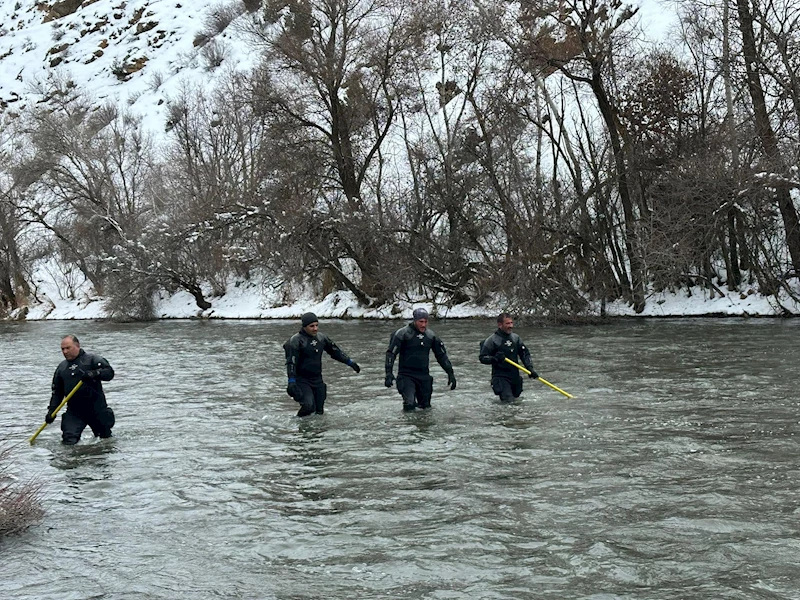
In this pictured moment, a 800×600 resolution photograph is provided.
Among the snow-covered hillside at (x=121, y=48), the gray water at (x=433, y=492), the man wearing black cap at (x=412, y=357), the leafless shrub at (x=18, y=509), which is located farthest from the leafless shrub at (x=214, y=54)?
the leafless shrub at (x=18, y=509)

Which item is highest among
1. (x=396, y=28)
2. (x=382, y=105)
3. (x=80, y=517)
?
(x=396, y=28)

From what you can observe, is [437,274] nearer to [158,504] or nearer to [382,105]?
[382,105]

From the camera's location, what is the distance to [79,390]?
1159 cm

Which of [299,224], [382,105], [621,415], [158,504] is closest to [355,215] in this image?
[299,224]

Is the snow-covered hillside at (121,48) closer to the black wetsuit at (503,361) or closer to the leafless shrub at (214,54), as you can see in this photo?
the leafless shrub at (214,54)

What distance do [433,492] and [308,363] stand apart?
4.52 metres

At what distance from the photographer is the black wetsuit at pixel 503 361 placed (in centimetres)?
1334

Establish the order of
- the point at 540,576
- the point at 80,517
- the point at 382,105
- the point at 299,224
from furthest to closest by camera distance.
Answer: the point at 382,105 < the point at 299,224 < the point at 80,517 < the point at 540,576

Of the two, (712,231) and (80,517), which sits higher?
(712,231)

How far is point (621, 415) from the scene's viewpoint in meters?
12.4

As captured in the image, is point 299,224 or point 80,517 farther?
point 299,224

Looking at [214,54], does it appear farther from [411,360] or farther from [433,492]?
Result: [433,492]

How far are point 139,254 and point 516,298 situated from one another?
71.3ft

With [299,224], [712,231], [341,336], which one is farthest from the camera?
[299,224]
